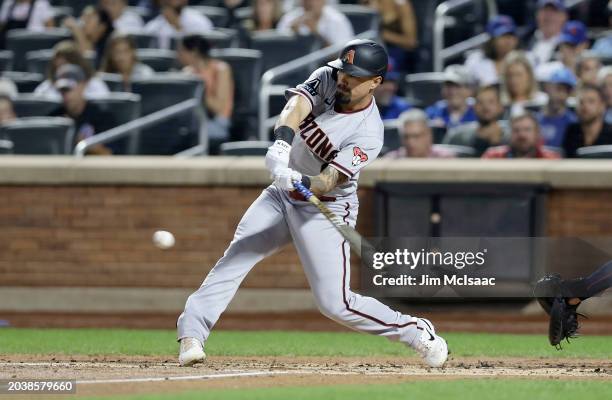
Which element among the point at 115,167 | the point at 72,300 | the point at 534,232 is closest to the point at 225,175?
the point at 115,167

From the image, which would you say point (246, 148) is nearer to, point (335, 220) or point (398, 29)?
point (398, 29)

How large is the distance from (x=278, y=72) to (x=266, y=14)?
4.55 ft

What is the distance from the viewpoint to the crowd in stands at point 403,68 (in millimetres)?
12562

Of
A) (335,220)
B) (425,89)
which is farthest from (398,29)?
(335,220)

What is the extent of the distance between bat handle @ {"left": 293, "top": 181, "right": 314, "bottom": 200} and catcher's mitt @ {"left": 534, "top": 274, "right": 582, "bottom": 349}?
5.58ft

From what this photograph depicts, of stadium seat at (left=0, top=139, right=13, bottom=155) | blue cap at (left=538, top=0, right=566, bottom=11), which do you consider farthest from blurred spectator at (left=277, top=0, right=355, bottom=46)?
stadium seat at (left=0, top=139, right=13, bottom=155)

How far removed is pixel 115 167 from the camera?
12.7m

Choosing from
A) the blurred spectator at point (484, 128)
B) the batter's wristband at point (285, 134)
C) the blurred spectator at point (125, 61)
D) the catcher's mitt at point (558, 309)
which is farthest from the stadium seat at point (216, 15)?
the batter's wristband at point (285, 134)

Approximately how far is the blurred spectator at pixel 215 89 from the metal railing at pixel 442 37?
7.46 ft

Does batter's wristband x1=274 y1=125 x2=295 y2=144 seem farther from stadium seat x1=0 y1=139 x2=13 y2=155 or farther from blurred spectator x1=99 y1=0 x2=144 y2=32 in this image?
blurred spectator x1=99 y1=0 x2=144 y2=32

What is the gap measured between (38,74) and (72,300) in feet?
11.8

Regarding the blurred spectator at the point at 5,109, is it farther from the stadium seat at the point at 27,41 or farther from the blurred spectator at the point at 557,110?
the blurred spectator at the point at 557,110

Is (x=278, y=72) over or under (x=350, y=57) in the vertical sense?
under

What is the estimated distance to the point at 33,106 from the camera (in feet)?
46.7
